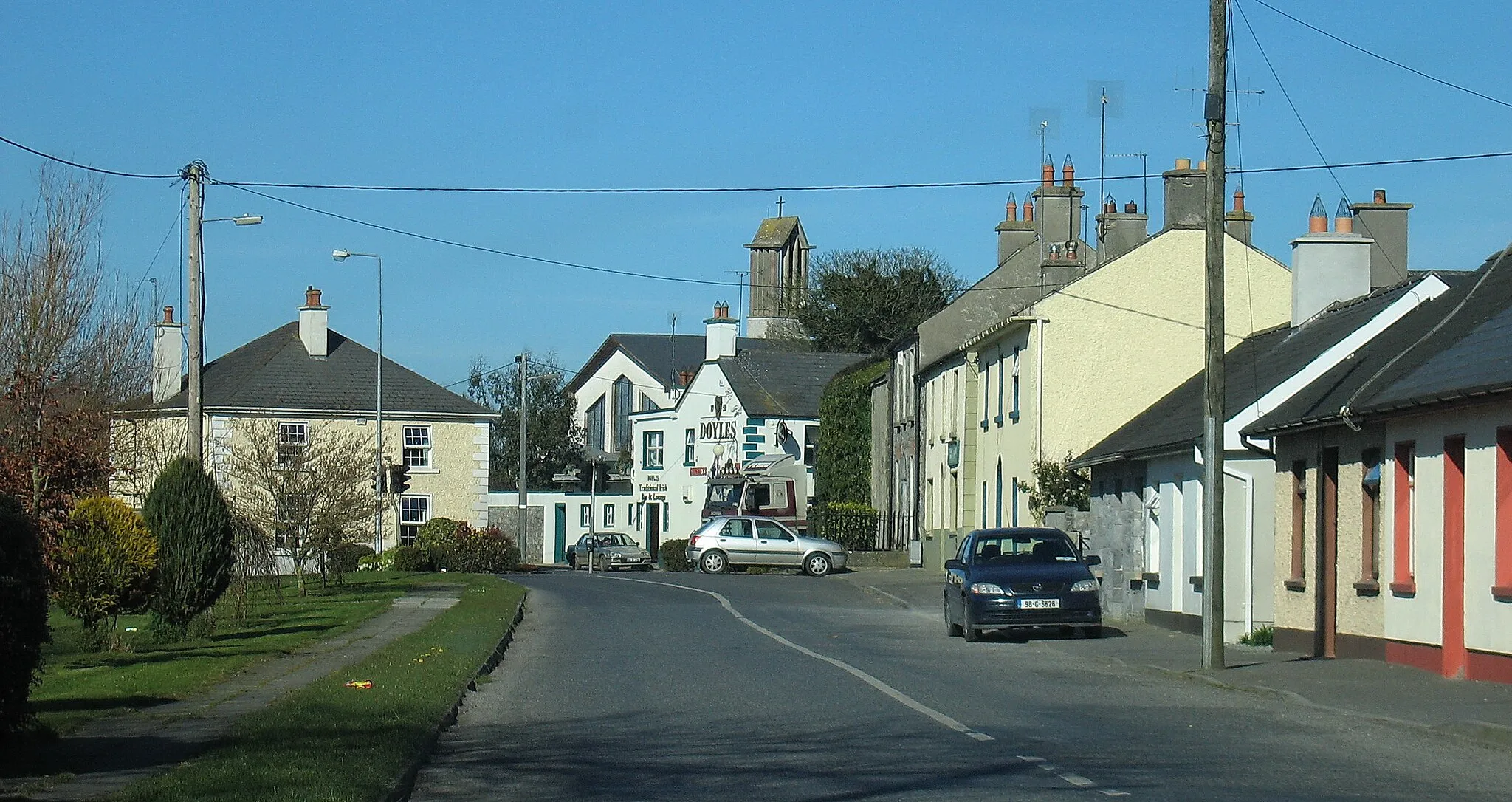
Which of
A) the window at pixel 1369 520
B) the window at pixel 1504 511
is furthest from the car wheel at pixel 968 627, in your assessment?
the window at pixel 1504 511

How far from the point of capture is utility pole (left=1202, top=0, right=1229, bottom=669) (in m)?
18.1

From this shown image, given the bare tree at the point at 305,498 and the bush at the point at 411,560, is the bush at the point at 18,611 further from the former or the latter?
the bush at the point at 411,560

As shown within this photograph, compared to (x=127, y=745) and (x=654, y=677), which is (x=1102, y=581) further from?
(x=127, y=745)

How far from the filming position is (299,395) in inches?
2245

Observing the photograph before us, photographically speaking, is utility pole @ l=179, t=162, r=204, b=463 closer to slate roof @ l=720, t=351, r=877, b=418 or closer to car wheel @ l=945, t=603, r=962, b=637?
car wheel @ l=945, t=603, r=962, b=637

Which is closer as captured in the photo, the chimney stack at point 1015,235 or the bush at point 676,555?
the chimney stack at point 1015,235

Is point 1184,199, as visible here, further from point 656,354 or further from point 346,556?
point 656,354

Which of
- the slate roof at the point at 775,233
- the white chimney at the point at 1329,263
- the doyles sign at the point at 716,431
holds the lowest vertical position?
the doyles sign at the point at 716,431

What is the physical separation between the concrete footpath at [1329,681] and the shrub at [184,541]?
11009 millimetres

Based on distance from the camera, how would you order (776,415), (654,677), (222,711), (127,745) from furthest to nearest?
(776,415), (654,677), (222,711), (127,745)

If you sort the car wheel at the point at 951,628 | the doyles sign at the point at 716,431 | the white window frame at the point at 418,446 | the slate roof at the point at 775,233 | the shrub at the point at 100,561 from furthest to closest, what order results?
the slate roof at the point at 775,233
the doyles sign at the point at 716,431
the white window frame at the point at 418,446
the car wheel at the point at 951,628
the shrub at the point at 100,561

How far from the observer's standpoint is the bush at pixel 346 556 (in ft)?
Result: 119

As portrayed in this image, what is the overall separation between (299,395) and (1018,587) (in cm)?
3978

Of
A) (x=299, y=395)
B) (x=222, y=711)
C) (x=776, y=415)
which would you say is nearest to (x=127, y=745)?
(x=222, y=711)
